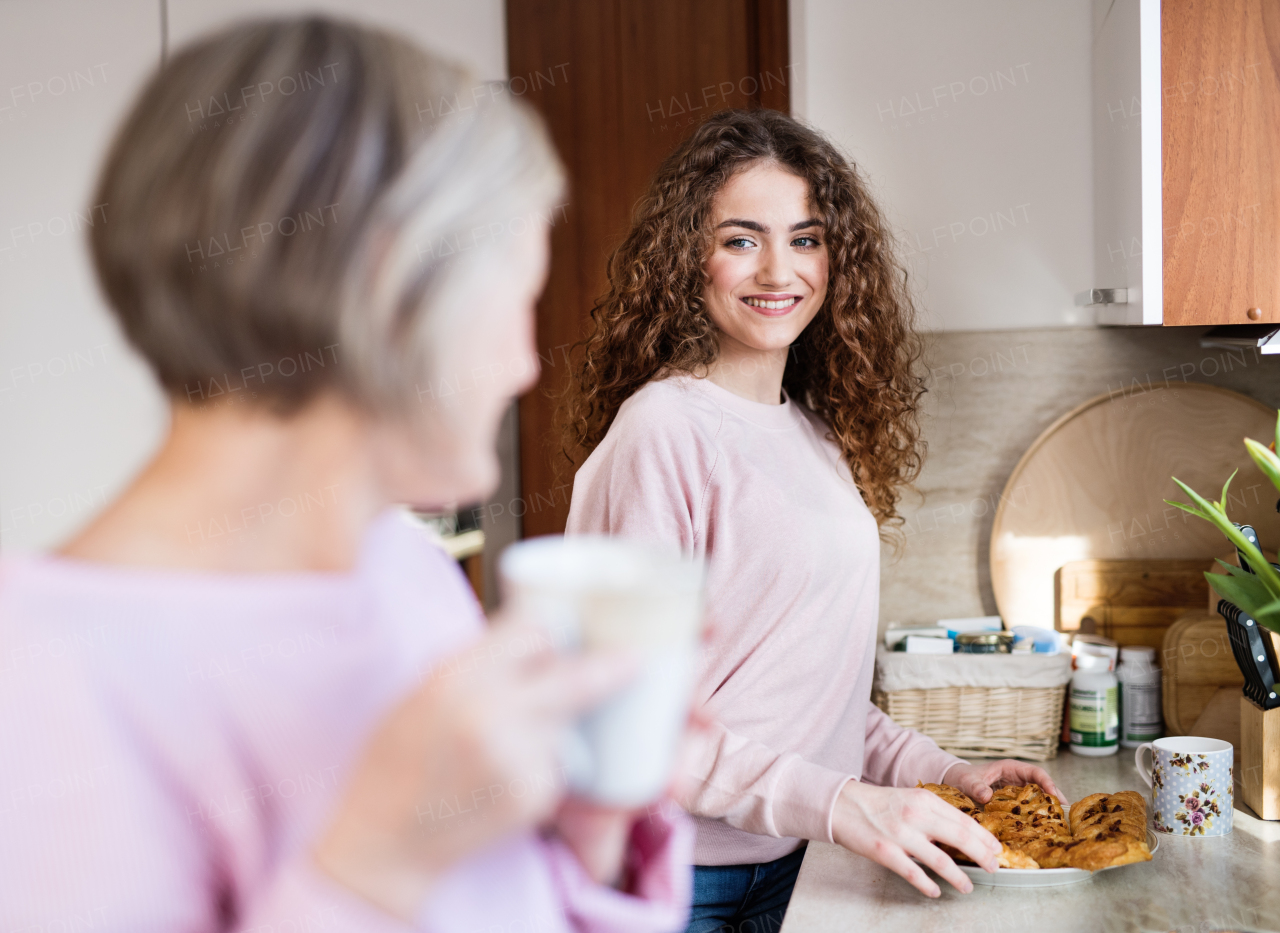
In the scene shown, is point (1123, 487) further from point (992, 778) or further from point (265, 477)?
point (265, 477)

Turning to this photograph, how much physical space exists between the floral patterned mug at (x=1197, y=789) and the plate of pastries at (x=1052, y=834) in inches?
1.6

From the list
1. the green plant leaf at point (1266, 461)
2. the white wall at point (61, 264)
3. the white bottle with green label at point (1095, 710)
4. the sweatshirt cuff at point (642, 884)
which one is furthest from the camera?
the white wall at point (61, 264)

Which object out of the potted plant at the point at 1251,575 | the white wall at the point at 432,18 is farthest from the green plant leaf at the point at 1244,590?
the white wall at the point at 432,18

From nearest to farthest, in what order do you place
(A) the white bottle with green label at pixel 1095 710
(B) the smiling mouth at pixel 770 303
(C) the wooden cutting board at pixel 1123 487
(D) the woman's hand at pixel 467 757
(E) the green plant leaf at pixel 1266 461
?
(D) the woman's hand at pixel 467 757, (E) the green plant leaf at pixel 1266 461, (B) the smiling mouth at pixel 770 303, (A) the white bottle with green label at pixel 1095 710, (C) the wooden cutting board at pixel 1123 487

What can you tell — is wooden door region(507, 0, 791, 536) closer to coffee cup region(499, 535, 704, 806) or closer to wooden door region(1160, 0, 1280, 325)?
wooden door region(1160, 0, 1280, 325)

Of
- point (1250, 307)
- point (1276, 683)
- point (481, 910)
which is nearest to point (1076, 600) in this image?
point (1276, 683)

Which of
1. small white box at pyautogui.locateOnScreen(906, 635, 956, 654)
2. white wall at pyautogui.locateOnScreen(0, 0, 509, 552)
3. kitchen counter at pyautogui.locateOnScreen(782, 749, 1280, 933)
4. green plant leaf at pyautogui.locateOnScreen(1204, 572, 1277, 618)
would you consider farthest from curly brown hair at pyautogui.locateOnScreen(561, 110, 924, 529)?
white wall at pyautogui.locateOnScreen(0, 0, 509, 552)

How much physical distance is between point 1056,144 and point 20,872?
1.80m

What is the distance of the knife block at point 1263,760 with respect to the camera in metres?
1.34

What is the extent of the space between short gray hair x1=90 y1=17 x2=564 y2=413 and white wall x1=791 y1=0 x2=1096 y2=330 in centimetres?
150

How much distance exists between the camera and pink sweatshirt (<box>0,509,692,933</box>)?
42cm

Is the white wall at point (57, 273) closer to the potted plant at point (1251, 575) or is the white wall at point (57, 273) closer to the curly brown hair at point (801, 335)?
the curly brown hair at point (801, 335)

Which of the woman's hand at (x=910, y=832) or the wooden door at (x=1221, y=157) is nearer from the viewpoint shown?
the woman's hand at (x=910, y=832)

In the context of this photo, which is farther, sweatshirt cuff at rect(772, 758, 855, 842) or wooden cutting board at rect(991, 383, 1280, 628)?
wooden cutting board at rect(991, 383, 1280, 628)
